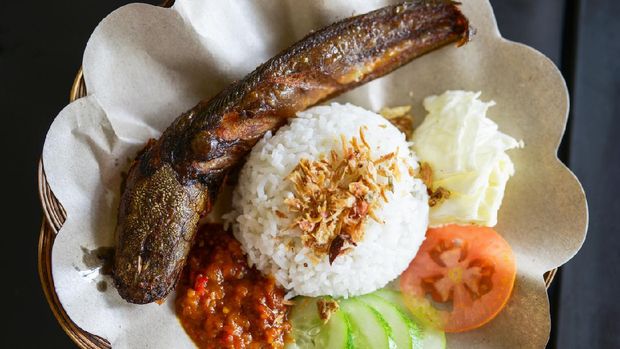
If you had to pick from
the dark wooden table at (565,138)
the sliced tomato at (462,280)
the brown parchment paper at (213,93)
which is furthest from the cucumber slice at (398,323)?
the dark wooden table at (565,138)

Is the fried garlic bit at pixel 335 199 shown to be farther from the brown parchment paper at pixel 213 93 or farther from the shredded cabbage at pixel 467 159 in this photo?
the brown parchment paper at pixel 213 93

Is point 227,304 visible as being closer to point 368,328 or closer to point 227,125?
point 368,328

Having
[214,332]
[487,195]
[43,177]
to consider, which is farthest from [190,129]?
[487,195]

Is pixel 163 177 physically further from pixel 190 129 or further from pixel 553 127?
pixel 553 127

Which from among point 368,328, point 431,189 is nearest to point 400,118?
point 431,189

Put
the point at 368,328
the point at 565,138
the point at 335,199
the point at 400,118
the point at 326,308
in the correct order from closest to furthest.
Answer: the point at 335,199
the point at 368,328
the point at 326,308
the point at 400,118
the point at 565,138

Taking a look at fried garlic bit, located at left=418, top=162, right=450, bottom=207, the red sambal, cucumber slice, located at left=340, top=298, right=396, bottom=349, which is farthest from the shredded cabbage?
the red sambal
